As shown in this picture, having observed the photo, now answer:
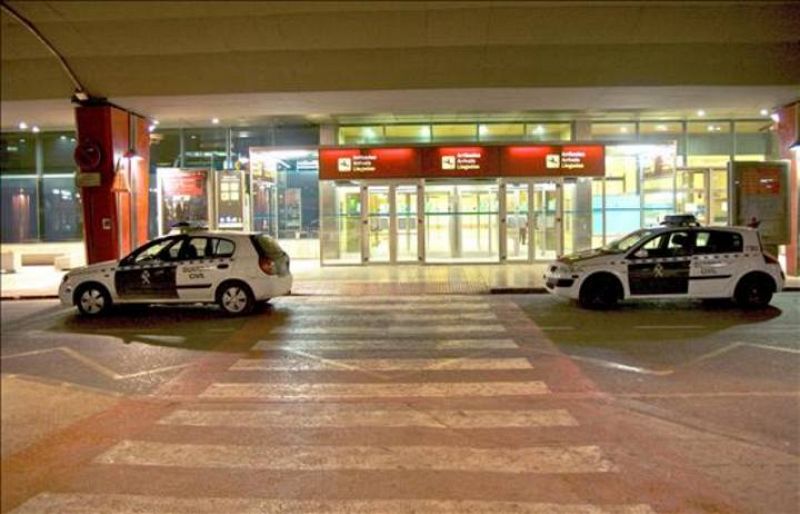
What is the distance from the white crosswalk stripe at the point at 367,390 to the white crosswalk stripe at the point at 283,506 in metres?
2.94

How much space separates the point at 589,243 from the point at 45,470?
21.3 m

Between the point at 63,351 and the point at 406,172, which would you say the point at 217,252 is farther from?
the point at 406,172

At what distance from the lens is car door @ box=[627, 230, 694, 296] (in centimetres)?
1393

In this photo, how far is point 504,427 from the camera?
21.6 ft

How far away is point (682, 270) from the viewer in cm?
1391

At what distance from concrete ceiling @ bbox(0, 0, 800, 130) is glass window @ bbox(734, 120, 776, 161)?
4970mm

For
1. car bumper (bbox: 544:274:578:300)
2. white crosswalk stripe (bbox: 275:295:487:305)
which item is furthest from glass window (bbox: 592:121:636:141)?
car bumper (bbox: 544:274:578:300)

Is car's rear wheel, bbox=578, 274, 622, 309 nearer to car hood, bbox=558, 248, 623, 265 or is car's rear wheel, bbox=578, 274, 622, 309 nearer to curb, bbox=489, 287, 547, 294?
car hood, bbox=558, 248, 623, 265

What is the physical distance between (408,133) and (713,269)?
13114 millimetres

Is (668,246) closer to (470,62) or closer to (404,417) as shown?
(470,62)

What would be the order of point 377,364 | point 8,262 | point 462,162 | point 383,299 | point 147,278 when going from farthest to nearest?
point 462,162, point 383,299, point 147,278, point 377,364, point 8,262

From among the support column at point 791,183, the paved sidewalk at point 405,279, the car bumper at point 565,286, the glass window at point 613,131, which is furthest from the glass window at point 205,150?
the support column at point 791,183

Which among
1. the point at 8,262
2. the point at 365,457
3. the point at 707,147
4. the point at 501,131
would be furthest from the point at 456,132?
the point at 8,262

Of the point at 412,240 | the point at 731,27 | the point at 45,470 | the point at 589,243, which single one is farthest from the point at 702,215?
the point at 45,470
